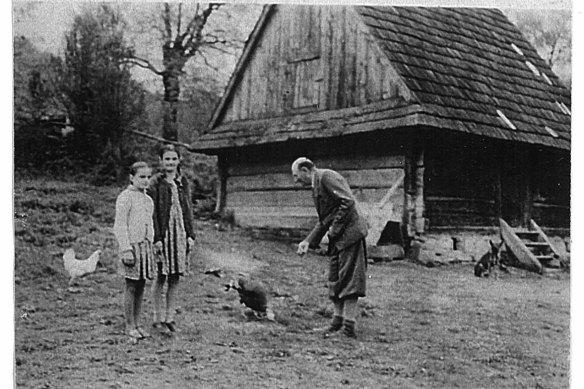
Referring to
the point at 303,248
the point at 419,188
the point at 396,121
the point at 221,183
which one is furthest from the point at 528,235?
the point at 221,183

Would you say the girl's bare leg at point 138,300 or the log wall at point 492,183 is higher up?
the log wall at point 492,183

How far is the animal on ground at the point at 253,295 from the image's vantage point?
6211mm

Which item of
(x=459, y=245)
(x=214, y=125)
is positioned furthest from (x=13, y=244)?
(x=459, y=245)

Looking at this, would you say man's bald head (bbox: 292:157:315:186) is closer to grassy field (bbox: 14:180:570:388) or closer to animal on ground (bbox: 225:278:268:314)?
grassy field (bbox: 14:180:570:388)

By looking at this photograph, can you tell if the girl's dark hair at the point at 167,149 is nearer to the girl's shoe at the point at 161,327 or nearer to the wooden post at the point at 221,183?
the wooden post at the point at 221,183

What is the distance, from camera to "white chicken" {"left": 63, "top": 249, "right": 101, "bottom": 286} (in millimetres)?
6078

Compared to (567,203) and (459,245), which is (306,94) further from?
(567,203)

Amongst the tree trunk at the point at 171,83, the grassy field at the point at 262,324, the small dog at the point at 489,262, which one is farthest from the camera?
the small dog at the point at 489,262

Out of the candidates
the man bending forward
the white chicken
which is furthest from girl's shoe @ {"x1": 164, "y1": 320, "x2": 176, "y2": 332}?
the man bending forward

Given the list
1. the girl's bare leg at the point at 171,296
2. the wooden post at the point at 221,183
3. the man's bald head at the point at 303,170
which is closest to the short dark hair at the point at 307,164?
the man's bald head at the point at 303,170

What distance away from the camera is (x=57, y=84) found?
6.22m

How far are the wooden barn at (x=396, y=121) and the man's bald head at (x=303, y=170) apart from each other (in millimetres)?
90

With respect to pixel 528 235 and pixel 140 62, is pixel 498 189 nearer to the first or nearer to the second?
pixel 528 235

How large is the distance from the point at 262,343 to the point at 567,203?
8.54ft
